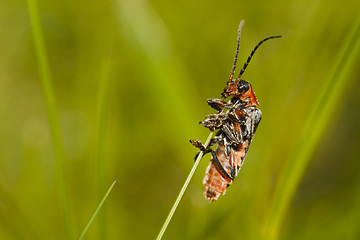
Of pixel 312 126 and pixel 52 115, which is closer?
pixel 52 115

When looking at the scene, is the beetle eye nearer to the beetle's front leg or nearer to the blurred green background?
the beetle's front leg

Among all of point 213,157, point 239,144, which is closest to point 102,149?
point 213,157

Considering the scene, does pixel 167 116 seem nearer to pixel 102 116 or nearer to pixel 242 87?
pixel 242 87

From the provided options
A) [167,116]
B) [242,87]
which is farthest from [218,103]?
[167,116]

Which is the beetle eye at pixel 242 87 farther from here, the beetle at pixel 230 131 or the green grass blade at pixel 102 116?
the green grass blade at pixel 102 116

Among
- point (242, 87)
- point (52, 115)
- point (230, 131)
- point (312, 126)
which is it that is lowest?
point (52, 115)

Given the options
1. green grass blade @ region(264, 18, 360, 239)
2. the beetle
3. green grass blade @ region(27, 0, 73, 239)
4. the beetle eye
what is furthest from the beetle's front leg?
green grass blade @ region(27, 0, 73, 239)

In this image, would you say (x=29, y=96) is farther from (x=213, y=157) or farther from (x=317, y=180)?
(x=317, y=180)
